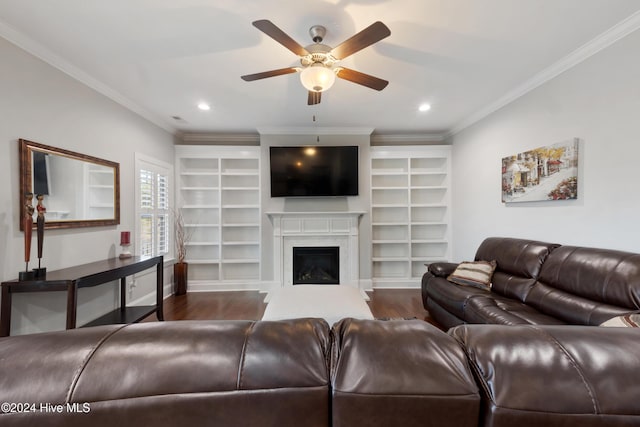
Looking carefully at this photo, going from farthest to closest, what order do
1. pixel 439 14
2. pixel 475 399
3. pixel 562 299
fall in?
1. pixel 562 299
2. pixel 439 14
3. pixel 475 399

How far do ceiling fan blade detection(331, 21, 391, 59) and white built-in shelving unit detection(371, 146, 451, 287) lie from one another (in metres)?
2.76

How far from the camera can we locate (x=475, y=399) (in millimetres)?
583

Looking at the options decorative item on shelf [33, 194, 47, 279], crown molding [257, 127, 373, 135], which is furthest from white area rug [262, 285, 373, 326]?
crown molding [257, 127, 373, 135]

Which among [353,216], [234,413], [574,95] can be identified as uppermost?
[574,95]

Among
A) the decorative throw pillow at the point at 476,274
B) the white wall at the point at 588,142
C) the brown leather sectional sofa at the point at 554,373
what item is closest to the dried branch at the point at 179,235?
the decorative throw pillow at the point at 476,274

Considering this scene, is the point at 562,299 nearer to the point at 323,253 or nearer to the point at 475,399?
the point at 475,399

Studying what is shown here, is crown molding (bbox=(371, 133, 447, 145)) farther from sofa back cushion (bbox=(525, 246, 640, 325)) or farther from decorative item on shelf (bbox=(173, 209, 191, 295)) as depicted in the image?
decorative item on shelf (bbox=(173, 209, 191, 295))

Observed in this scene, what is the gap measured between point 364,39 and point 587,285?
8.00 ft

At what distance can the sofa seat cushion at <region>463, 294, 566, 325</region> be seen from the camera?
194 cm

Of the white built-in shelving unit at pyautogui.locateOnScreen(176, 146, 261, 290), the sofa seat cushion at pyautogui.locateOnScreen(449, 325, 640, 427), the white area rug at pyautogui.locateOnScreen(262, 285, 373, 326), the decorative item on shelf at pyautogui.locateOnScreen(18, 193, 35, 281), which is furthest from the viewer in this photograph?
the white built-in shelving unit at pyautogui.locateOnScreen(176, 146, 261, 290)

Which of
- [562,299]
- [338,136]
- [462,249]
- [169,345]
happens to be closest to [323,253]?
[338,136]

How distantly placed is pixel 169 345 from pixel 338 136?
13.2 ft

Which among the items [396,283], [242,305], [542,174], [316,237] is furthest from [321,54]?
[396,283]

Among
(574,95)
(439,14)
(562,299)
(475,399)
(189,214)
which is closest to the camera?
(475,399)
